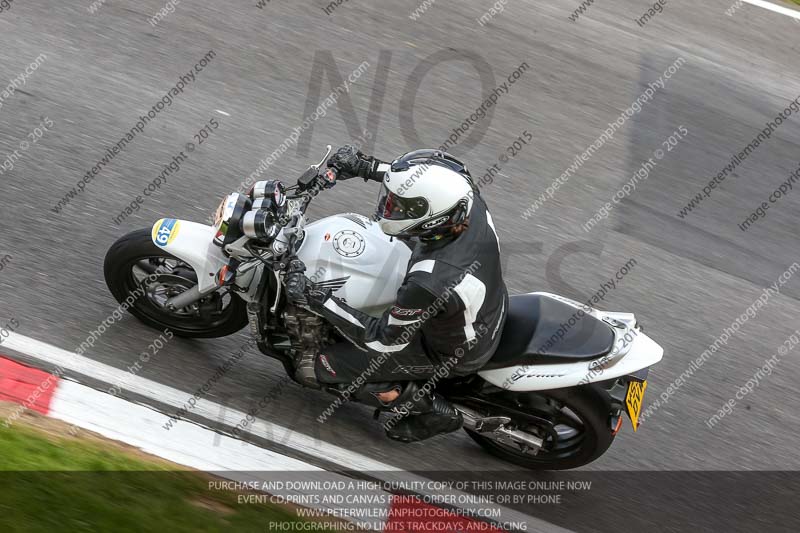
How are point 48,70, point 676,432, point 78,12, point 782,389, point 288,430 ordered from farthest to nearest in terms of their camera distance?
point 78,12 < point 48,70 < point 782,389 < point 676,432 < point 288,430

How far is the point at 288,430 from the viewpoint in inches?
209

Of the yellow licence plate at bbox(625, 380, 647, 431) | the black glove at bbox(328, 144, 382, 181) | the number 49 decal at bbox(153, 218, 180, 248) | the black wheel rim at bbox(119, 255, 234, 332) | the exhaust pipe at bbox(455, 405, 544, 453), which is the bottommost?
the black wheel rim at bbox(119, 255, 234, 332)

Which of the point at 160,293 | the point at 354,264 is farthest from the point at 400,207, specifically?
the point at 160,293

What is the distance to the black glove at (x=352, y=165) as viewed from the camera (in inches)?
189

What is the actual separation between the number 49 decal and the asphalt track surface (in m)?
0.97

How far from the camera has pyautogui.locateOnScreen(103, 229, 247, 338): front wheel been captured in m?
5.12

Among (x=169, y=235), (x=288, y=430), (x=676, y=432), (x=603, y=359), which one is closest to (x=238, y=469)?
(x=288, y=430)

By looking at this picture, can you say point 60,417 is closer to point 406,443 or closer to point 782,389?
point 406,443

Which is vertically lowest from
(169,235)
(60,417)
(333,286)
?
(60,417)

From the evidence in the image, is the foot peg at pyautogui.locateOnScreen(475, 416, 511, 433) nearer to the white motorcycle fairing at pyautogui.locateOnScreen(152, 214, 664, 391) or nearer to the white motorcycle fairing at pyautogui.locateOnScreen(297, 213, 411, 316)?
the white motorcycle fairing at pyautogui.locateOnScreen(152, 214, 664, 391)

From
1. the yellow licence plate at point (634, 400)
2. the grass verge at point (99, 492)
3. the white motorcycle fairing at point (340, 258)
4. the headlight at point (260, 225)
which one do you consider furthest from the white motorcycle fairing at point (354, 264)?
the yellow licence plate at point (634, 400)

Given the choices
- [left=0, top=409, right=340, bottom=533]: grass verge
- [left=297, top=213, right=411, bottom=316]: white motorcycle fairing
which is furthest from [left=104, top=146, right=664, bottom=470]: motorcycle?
[left=0, top=409, right=340, bottom=533]: grass verge

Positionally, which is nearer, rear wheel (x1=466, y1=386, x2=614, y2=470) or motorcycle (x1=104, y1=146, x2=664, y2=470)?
motorcycle (x1=104, y1=146, x2=664, y2=470)

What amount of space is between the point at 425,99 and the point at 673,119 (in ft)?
8.18
